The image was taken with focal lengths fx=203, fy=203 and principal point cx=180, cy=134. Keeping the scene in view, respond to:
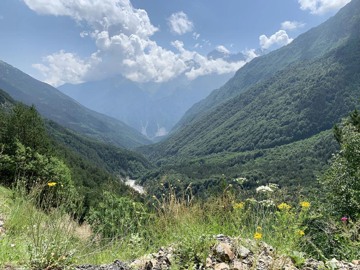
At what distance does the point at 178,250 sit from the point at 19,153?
18.3 metres

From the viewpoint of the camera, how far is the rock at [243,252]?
10.0 feet

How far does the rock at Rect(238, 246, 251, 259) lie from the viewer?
3061 mm

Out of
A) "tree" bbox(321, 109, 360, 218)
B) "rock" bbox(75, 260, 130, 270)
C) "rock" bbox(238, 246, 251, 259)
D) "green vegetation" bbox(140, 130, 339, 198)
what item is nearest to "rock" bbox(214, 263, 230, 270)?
"rock" bbox(238, 246, 251, 259)

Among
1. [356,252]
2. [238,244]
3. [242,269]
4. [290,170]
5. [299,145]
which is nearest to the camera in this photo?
[242,269]

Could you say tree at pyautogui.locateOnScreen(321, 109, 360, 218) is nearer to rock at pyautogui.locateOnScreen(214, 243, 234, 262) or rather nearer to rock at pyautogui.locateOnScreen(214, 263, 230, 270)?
rock at pyautogui.locateOnScreen(214, 243, 234, 262)

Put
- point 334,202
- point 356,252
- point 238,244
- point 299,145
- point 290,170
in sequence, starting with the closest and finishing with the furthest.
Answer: point 238,244 → point 356,252 → point 334,202 → point 290,170 → point 299,145

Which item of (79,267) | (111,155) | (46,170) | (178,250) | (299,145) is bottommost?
(111,155)

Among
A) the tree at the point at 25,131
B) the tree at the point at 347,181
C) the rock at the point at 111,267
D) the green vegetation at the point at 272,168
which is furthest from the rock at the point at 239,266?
the green vegetation at the point at 272,168

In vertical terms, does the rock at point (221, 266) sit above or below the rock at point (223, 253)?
below

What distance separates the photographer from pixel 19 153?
53.3ft

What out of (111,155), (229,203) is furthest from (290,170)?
(229,203)

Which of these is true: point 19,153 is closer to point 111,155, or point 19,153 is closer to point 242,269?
point 242,269

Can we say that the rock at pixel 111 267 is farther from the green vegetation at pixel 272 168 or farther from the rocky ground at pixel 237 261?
the green vegetation at pixel 272 168

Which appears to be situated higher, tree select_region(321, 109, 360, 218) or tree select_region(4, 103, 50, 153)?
tree select_region(321, 109, 360, 218)
